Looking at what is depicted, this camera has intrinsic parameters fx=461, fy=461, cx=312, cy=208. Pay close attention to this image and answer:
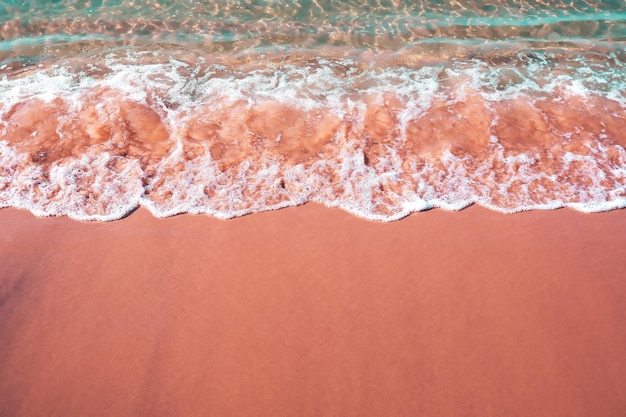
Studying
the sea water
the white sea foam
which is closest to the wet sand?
the white sea foam

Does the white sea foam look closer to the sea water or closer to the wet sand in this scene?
the sea water

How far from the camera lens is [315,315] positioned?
3053 millimetres

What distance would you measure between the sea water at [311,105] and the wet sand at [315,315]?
32 cm

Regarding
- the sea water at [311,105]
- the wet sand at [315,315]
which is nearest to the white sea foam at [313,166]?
the sea water at [311,105]

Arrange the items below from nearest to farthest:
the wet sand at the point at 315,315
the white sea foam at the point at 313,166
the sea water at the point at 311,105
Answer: the wet sand at the point at 315,315
the white sea foam at the point at 313,166
the sea water at the point at 311,105

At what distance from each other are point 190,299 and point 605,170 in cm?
389

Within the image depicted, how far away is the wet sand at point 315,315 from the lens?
2.67 metres

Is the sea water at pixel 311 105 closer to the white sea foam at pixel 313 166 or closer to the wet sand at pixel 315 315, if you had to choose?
the white sea foam at pixel 313 166

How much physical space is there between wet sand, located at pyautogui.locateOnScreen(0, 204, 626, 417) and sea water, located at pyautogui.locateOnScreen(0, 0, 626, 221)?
320 mm

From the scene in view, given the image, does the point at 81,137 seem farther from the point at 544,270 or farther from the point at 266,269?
the point at 544,270

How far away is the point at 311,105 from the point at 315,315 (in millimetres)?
2833

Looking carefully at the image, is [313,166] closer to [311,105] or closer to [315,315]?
[311,105]

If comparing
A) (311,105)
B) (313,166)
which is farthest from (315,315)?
(311,105)

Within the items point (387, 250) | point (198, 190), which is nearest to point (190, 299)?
point (198, 190)
